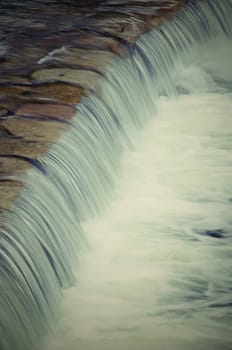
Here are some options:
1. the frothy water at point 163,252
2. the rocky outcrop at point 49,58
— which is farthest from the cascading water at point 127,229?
the rocky outcrop at point 49,58

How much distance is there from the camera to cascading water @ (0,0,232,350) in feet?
12.6

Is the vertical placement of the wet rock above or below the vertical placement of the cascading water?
above

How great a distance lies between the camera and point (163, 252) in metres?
4.56

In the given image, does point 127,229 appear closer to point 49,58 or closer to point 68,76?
point 68,76

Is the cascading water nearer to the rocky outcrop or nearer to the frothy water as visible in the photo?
the frothy water

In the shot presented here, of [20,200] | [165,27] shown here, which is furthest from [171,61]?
[20,200]

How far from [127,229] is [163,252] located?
354mm

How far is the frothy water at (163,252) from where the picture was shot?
12.9 ft

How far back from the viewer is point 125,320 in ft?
13.1

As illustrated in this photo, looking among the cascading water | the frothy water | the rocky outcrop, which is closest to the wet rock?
the rocky outcrop

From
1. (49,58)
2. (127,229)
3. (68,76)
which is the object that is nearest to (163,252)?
(127,229)

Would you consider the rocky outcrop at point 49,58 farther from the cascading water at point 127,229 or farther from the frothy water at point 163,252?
the frothy water at point 163,252

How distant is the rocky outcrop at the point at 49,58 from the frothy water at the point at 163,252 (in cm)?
62

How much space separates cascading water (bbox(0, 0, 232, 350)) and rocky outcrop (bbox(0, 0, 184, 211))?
109 mm
